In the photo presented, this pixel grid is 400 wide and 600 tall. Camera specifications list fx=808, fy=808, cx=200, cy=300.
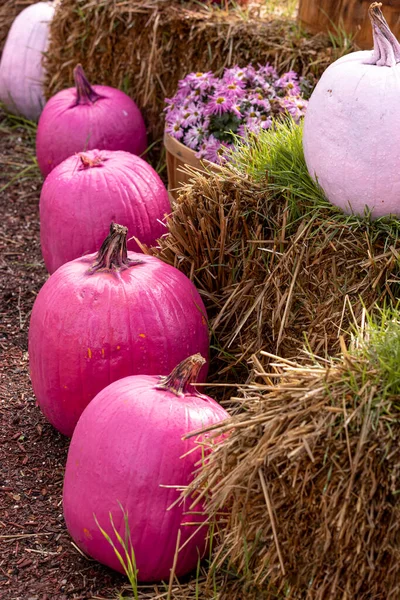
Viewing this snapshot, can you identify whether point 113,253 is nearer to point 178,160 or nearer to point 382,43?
point 382,43

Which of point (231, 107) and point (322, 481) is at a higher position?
point (231, 107)

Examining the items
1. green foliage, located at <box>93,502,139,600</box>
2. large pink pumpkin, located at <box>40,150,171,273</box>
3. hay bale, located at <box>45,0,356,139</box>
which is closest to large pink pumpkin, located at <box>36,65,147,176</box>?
hay bale, located at <box>45,0,356,139</box>

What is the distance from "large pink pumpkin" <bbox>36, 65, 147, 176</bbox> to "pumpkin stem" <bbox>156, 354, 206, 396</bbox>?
263 cm

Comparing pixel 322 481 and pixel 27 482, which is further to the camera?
pixel 27 482

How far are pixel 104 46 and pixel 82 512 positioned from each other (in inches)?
155

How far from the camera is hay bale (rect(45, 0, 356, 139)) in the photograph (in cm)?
460

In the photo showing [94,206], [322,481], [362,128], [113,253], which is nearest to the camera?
[322,481]

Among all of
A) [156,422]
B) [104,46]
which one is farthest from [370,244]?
[104,46]

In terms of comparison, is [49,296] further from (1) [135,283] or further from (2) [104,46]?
(2) [104,46]

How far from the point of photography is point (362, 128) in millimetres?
2783

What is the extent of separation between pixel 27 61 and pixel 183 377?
14.6 feet

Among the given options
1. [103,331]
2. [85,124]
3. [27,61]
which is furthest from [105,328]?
[27,61]

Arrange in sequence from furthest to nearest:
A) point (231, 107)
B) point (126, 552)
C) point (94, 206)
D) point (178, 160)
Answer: point (178, 160) → point (231, 107) → point (94, 206) → point (126, 552)

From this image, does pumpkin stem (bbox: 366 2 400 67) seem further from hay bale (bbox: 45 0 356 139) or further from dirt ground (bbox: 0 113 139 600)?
dirt ground (bbox: 0 113 139 600)
